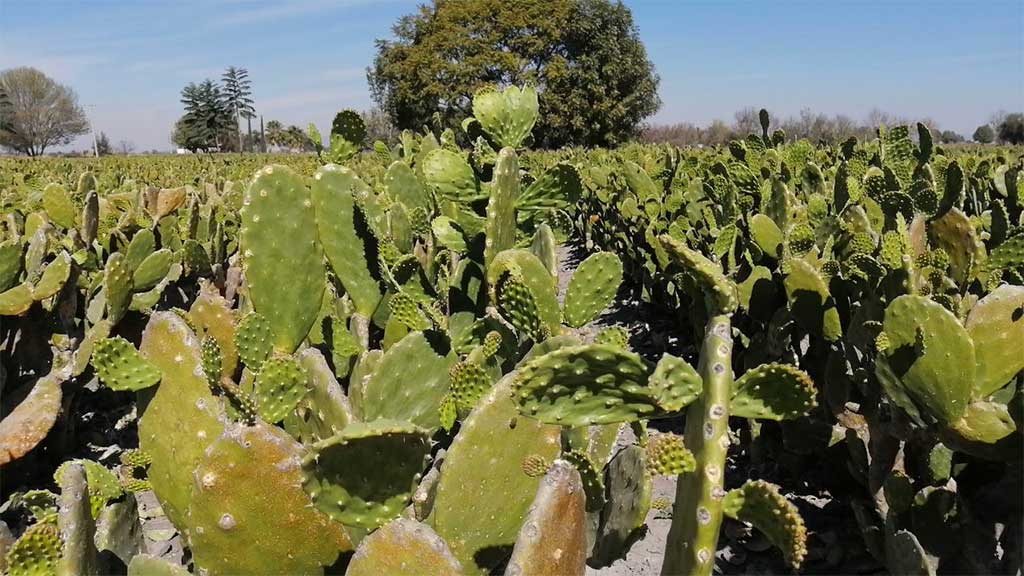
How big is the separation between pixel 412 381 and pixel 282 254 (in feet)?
1.55

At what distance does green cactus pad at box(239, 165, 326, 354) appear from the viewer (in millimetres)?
2115

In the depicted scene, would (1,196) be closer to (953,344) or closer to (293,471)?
(293,471)

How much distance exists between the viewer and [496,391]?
158cm

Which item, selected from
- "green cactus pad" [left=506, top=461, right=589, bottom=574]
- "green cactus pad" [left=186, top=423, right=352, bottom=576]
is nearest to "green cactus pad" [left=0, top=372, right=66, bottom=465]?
"green cactus pad" [left=186, top=423, right=352, bottom=576]

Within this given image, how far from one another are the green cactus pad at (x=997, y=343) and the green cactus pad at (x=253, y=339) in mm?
1610

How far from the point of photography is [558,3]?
44.3 metres

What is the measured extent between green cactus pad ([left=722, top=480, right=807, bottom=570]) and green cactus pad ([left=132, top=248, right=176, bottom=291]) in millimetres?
2990

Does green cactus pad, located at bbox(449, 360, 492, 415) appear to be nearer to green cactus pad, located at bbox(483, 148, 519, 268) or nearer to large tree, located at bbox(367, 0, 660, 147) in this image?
green cactus pad, located at bbox(483, 148, 519, 268)

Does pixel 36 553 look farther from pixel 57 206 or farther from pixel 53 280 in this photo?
pixel 57 206

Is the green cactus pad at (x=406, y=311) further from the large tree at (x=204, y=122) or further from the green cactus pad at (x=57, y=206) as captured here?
the large tree at (x=204, y=122)

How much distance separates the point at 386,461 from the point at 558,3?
4574cm

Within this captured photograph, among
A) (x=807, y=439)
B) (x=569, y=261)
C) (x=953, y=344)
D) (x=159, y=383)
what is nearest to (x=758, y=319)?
(x=807, y=439)

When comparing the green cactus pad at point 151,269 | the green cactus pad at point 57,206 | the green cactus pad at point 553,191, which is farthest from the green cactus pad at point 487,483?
the green cactus pad at point 57,206

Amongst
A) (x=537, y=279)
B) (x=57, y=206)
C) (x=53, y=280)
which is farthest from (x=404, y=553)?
(x=57, y=206)
